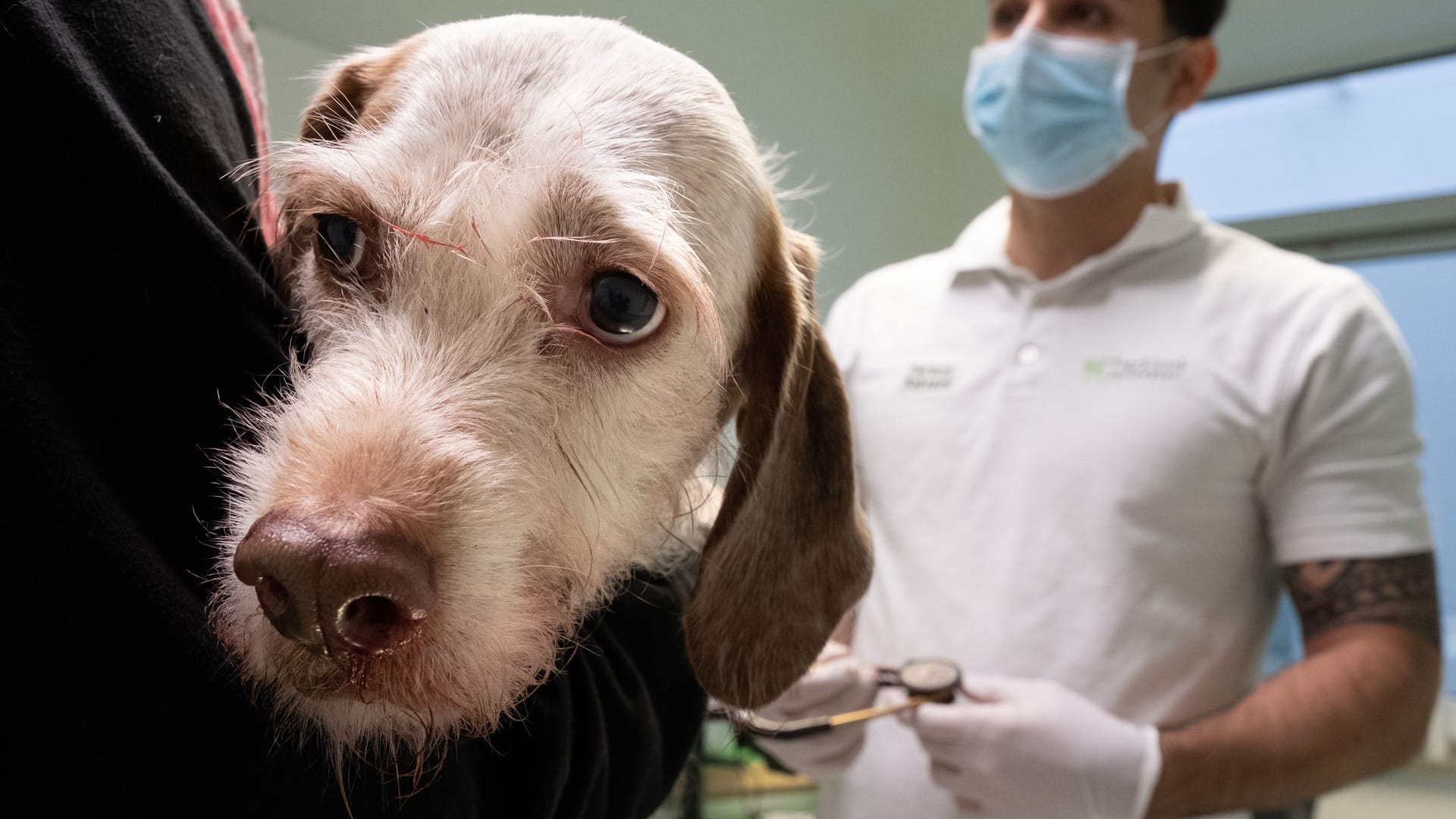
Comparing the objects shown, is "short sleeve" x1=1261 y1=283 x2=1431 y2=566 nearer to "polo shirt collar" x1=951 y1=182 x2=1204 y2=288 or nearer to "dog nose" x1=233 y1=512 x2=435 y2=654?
"polo shirt collar" x1=951 y1=182 x2=1204 y2=288

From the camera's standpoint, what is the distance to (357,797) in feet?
1.73

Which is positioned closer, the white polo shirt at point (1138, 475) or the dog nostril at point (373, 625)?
the dog nostril at point (373, 625)

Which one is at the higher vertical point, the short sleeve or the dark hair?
the dark hair

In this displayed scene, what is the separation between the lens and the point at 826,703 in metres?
1.42

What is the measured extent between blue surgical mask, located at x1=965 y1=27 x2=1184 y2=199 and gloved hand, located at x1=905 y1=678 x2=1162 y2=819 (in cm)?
106

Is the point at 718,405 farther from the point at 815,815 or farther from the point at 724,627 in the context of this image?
the point at 815,815

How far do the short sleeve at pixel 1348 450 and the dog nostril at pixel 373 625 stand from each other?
5.61ft

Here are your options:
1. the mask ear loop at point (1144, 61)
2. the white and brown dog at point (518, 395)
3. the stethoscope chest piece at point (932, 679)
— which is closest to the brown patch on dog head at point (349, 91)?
the white and brown dog at point (518, 395)

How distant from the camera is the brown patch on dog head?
767mm

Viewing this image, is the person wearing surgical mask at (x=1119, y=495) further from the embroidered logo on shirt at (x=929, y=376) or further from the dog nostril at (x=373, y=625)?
the dog nostril at (x=373, y=625)

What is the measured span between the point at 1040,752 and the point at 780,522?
0.94 m

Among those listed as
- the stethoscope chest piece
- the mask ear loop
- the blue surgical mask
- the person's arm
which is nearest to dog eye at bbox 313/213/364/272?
the stethoscope chest piece

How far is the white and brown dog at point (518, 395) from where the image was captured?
1.63 ft

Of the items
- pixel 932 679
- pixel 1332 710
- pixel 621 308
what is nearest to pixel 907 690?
pixel 932 679
